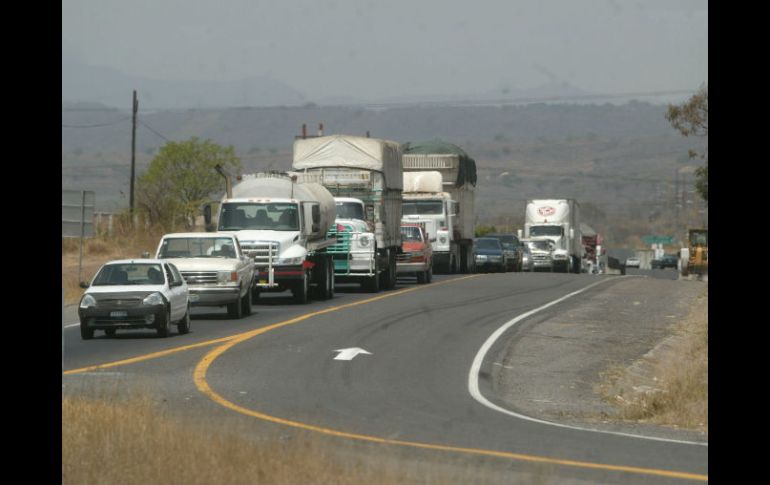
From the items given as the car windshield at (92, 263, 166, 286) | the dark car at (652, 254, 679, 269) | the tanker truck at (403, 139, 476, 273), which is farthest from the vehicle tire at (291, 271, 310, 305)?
the dark car at (652, 254, 679, 269)

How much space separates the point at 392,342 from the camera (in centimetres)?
2577

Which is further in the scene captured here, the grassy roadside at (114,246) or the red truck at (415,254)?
the grassy roadside at (114,246)

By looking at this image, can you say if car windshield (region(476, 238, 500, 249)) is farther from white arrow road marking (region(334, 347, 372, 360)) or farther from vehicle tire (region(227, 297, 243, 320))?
white arrow road marking (region(334, 347, 372, 360))

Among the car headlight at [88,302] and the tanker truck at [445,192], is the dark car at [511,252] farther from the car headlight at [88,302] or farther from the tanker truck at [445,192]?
the car headlight at [88,302]

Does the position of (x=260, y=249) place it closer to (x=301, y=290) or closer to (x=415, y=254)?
(x=301, y=290)

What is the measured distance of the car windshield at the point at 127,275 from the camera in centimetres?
2575

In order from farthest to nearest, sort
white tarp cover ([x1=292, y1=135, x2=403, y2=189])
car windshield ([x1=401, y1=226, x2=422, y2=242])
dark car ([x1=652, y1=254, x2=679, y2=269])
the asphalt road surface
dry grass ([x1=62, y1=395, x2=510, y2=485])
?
dark car ([x1=652, y1=254, x2=679, y2=269])
car windshield ([x1=401, y1=226, x2=422, y2=242])
white tarp cover ([x1=292, y1=135, x2=403, y2=189])
the asphalt road surface
dry grass ([x1=62, y1=395, x2=510, y2=485])

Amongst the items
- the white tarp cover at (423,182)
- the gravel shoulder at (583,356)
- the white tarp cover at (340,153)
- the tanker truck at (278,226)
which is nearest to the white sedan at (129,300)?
the gravel shoulder at (583,356)

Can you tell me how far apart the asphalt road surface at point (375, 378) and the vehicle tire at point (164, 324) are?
0.28 m

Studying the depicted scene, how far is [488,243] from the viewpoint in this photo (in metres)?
65.9

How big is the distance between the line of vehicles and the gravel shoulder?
240 inches

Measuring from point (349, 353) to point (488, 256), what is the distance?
41.5 metres

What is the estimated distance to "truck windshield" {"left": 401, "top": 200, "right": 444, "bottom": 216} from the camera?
5394 centimetres

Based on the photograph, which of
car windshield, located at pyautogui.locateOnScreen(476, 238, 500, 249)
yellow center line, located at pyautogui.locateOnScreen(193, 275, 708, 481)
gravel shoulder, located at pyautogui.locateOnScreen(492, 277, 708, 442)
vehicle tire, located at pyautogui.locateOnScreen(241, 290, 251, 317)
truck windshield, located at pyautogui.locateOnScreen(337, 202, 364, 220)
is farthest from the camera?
car windshield, located at pyautogui.locateOnScreen(476, 238, 500, 249)
